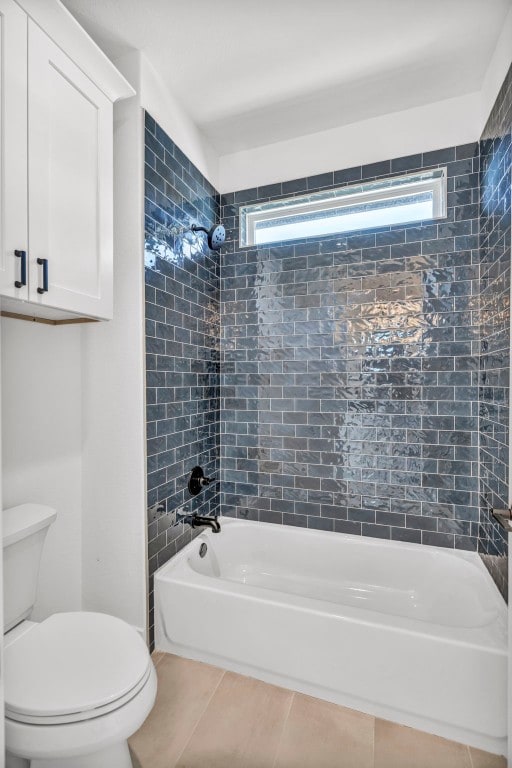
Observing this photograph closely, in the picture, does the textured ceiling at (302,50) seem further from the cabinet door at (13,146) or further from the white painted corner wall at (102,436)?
the cabinet door at (13,146)

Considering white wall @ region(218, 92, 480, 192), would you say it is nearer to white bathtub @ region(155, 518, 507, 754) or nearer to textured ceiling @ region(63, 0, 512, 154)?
textured ceiling @ region(63, 0, 512, 154)

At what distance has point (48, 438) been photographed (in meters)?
1.82

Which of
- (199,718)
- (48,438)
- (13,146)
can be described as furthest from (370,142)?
(199,718)

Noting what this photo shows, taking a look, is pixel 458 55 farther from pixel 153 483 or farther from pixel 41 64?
pixel 153 483

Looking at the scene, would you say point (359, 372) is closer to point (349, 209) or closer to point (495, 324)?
point (495, 324)

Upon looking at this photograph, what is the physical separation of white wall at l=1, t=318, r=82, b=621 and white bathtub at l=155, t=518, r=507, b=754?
1.58ft

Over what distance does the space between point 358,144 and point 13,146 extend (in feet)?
6.34

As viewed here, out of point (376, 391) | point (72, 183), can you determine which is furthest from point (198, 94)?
point (376, 391)

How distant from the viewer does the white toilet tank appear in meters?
1.42

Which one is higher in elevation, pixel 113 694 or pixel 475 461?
pixel 475 461

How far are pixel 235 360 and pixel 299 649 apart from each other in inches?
65.3

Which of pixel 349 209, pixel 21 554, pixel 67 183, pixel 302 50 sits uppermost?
pixel 302 50

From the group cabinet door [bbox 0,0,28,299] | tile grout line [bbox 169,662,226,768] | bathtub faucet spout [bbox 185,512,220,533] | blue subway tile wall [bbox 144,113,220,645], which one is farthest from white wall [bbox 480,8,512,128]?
tile grout line [bbox 169,662,226,768]

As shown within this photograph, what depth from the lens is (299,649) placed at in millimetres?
1689
